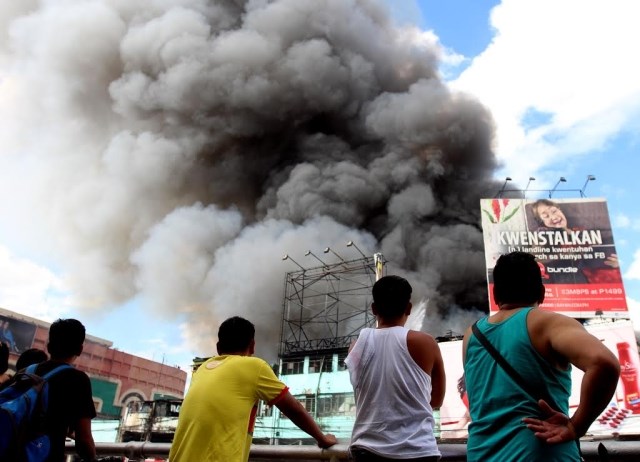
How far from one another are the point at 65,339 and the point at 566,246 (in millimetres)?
18168

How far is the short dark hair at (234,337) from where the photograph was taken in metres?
2.04

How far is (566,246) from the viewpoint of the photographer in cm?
1748

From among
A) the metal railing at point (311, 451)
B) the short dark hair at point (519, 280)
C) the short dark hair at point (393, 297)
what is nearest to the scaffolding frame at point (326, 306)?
the metal railing at point (311, 451)

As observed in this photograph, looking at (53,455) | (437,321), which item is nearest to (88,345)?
(437,321)

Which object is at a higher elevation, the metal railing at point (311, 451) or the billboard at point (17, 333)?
the billboard at point (17, 333)

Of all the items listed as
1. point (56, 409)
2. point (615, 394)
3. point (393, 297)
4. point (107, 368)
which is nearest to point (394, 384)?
point (393, 297)

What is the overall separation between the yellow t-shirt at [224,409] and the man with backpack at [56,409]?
0.41 m

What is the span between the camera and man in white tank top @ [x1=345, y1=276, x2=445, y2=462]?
165 centimetres

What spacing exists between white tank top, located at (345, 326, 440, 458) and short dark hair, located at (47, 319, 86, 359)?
3.86 feet

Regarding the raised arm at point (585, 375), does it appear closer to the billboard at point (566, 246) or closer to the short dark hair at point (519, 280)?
the short dark hair at point (519, 280)

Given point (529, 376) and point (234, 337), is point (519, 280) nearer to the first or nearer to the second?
point (529, 376)

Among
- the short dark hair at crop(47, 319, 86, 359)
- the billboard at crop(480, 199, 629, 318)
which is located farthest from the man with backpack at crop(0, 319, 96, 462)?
the billboard at crop(480, 199, 629, 318)

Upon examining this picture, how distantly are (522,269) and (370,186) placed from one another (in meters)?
24.1

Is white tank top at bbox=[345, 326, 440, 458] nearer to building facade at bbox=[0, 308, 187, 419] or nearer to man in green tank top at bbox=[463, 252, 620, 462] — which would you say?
man in green tank top at bbox=[463, 252, 620, 462]
